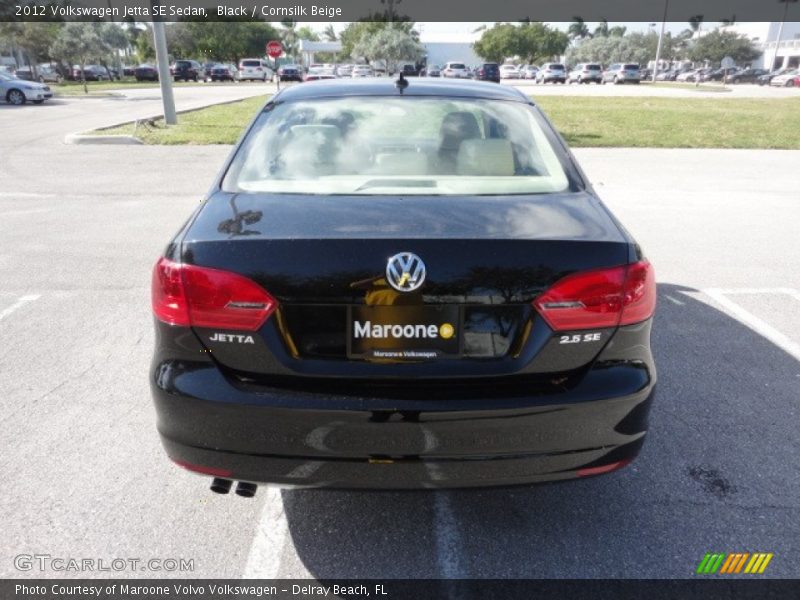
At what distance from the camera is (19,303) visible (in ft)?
16.3

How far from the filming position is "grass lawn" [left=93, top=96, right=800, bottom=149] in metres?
14.9

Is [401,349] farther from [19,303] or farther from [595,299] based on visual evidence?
[19,303]

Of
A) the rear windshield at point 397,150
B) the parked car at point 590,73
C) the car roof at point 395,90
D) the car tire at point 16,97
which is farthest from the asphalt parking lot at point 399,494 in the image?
the parked car at point 590,73

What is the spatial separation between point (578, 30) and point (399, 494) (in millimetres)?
172458

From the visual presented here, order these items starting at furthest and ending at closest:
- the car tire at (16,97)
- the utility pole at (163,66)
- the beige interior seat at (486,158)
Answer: the car tire at (16,97) → the utility pole at (163,66) → the beige interior seat at (486,158)

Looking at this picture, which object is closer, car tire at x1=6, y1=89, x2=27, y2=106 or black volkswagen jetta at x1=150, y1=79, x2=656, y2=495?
black volkswagen jetta at x1=150, y1=79, x2=656, y2=495

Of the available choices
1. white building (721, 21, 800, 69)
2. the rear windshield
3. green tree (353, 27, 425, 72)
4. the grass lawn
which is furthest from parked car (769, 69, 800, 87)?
the rear windshield

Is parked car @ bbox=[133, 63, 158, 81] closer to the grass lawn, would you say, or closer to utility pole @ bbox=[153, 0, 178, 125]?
the grass lawn

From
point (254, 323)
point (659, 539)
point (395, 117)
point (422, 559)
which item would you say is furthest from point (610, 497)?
point (395, 117)

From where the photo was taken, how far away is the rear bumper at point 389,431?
2008mm

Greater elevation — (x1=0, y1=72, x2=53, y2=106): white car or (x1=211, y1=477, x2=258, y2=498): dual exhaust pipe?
(x1=211, y1=477, x2=258, y2=498): dual exhaust pipe

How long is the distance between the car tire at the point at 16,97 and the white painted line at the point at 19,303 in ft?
86.5

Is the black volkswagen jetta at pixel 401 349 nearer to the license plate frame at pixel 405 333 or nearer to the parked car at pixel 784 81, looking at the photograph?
the license plate frame at pixel 405 333

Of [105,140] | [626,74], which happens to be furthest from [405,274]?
[626,74]
